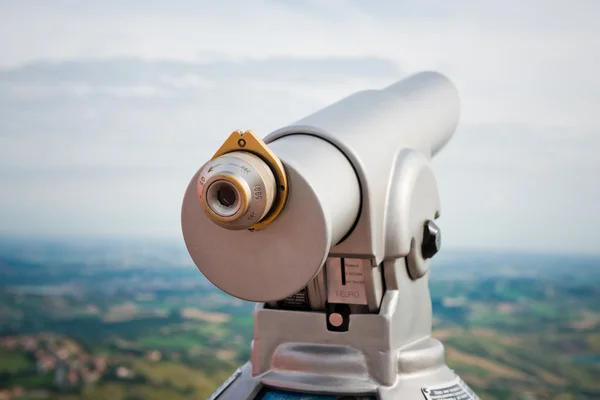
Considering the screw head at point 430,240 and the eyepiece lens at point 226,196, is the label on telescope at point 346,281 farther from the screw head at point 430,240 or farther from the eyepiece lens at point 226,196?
the eyepiece lens at point 226,196

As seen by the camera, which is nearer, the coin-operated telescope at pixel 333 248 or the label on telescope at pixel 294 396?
the coin-operated telescope at pixel 333 248

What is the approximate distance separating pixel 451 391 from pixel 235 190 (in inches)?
28.9

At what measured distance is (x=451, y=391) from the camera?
1716 millimetres

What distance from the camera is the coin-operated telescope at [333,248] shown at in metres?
1.32

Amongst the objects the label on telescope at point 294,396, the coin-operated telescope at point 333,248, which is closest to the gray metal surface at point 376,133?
the coin-operated telescope at point 333,248

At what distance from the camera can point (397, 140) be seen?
1725 millimetres

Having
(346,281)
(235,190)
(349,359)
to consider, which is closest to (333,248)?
(346,281)

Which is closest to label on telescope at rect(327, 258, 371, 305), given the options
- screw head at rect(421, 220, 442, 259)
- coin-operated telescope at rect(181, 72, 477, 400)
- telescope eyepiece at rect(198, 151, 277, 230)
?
coin-operated telescope at rect(181, 72, 477, 400)

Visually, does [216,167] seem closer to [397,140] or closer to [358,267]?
[358,267]

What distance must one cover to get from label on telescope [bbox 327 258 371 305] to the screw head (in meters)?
0.17

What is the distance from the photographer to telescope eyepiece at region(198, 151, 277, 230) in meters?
1.24

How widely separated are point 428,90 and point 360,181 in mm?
633

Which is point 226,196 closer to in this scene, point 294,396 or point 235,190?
point 235,190

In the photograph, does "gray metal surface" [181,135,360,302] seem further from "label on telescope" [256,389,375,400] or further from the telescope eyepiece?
"label on telescope" [256,389,375,400]
